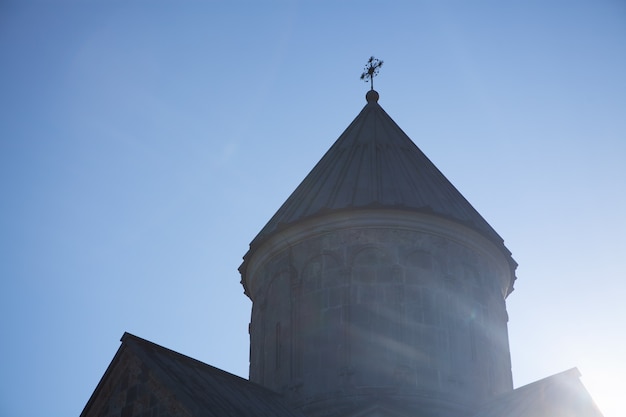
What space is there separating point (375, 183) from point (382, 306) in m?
2.41

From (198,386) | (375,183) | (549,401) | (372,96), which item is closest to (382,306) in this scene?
(375,183)

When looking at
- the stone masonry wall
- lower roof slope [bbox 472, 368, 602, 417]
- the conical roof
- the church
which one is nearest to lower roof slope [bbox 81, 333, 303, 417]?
the church

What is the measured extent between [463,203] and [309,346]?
4.22 metres

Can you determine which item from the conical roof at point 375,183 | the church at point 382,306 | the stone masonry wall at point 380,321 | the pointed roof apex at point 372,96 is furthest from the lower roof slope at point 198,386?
the pointed roof apex at point 372,96

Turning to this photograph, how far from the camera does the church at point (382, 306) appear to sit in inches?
581

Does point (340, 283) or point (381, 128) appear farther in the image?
point (381, 128)

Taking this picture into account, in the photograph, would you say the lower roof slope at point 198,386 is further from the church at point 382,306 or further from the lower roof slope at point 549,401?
the lower roof slope at point 549,401

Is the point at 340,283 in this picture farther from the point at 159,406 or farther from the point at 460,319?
the point at 159,406

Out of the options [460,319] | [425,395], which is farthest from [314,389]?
[460,319]

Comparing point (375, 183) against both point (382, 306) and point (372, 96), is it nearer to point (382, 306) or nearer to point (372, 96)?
point (382, 306)

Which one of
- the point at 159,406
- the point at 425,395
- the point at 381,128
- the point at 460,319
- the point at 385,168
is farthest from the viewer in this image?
the point at 381,128

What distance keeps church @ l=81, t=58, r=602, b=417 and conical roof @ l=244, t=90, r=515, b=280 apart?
0.04m

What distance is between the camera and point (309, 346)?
51.2 ft

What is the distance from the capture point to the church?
1476 centimetres
